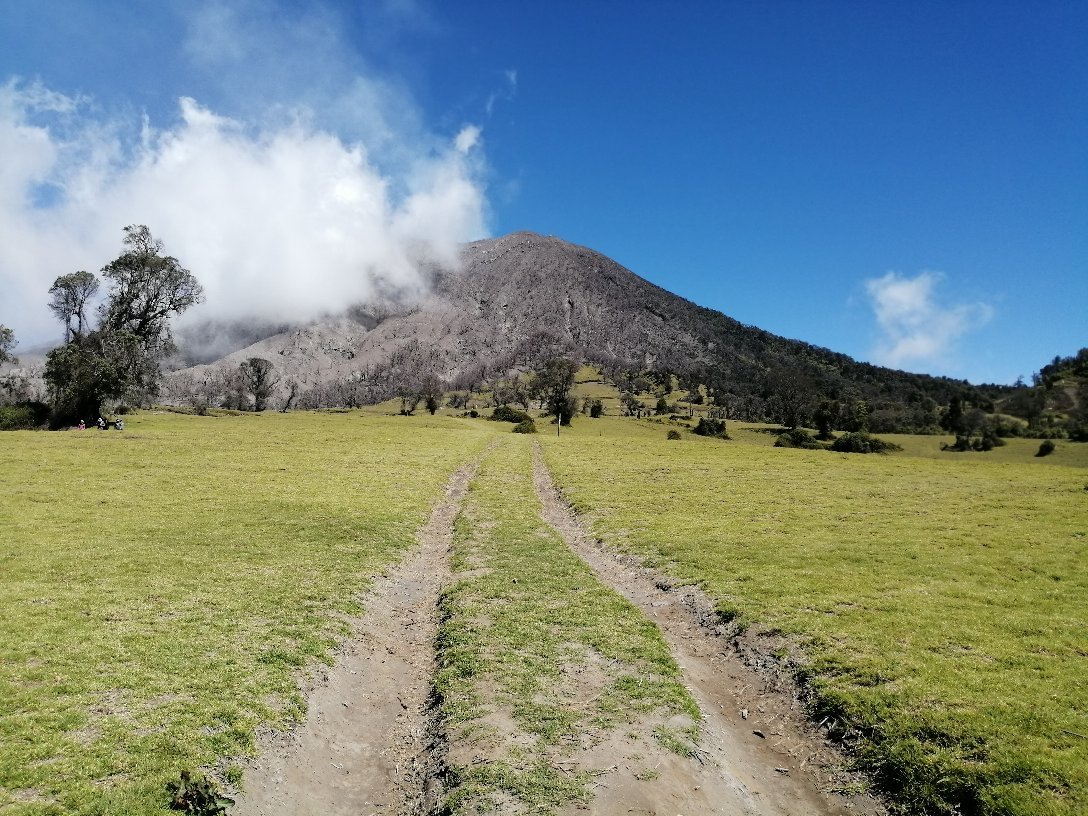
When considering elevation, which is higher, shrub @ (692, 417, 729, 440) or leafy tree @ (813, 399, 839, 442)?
leafy tree @ (813, 399, 839, 442)

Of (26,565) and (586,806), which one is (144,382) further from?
(586,806)

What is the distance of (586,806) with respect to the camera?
9.23 meters

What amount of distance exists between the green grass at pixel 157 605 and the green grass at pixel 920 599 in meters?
12.7

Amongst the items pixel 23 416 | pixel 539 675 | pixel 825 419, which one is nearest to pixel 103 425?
pixel 23 416

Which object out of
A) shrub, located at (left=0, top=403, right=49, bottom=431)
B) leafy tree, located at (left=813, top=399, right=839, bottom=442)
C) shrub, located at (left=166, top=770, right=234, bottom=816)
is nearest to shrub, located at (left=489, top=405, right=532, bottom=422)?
leafy tree, located at (left=813, top=399, right=839, bottom=442)

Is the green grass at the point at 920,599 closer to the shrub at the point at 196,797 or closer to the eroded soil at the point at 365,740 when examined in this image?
the eroded soil at the point at 365,740

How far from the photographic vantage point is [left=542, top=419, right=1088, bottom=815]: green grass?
10.1 m

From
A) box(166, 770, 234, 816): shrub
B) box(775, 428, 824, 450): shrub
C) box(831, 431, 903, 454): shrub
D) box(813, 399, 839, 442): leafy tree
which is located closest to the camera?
box(166, 770, 234, 816): shrub

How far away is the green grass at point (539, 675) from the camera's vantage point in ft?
32.7

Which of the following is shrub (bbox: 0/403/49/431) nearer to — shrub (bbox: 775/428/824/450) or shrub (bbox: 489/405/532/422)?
shrub (bbox: 489/405/532/422)

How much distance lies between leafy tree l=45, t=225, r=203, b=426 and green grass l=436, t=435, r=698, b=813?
7797 cm

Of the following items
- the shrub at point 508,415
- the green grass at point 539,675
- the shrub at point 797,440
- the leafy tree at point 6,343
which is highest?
the leafy tree at point 6,343

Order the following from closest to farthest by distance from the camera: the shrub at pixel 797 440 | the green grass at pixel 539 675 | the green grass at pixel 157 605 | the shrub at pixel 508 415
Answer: the green grass at pixel 157 605 → the green grass at pixel 539 675 → the shrub at pixel 797 440 → the shrub at pixel 508 415

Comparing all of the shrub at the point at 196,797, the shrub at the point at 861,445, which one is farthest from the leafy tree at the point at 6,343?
the shrub at the point at 861,445
